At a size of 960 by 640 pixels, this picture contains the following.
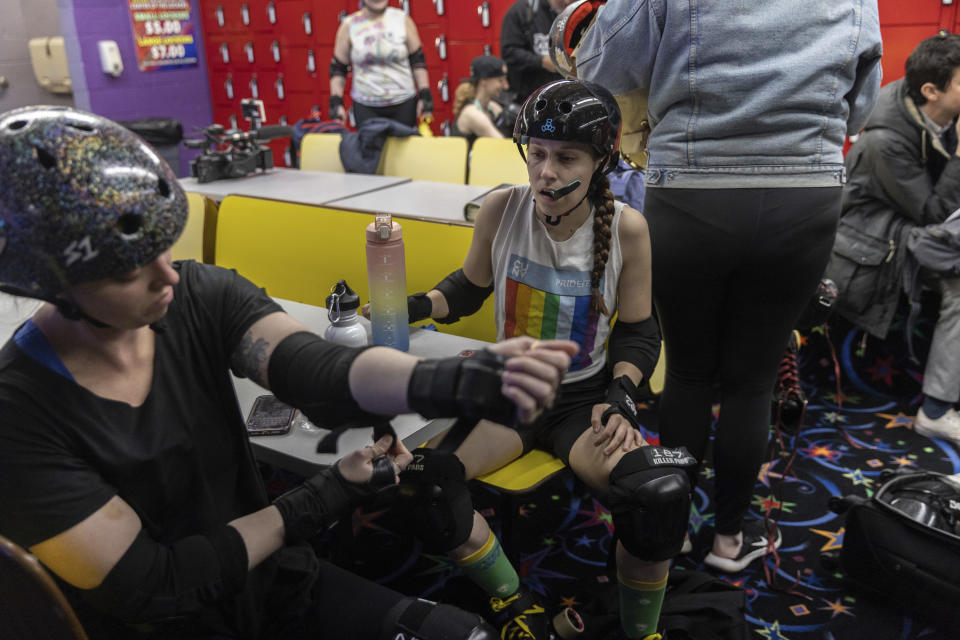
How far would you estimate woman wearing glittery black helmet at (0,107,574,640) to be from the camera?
2.35ft

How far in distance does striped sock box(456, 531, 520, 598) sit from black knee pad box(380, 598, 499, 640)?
1.22 feet

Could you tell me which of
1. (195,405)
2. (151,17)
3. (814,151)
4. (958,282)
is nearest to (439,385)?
(195,405)

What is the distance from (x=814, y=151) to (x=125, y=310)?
135 cm

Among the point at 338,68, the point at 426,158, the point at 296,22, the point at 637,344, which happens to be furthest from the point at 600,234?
the point at 296,22

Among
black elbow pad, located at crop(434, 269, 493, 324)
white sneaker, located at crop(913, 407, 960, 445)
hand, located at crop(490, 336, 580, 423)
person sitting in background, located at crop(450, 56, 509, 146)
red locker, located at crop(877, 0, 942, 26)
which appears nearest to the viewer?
hand, located at crop(490, 336, 580, 423)

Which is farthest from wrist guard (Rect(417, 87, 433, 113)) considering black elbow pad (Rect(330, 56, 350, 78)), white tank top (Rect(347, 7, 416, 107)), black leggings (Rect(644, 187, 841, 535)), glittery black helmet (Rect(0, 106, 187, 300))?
glittery black helmet (Rect(0, 106, 187, 300))

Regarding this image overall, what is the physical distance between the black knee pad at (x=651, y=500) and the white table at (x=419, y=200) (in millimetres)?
1276

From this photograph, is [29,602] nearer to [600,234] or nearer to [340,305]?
[340,305]

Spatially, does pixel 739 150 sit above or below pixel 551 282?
above

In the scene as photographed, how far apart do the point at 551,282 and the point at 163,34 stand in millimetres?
7264

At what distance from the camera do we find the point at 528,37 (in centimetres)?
390

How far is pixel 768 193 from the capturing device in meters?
1.48

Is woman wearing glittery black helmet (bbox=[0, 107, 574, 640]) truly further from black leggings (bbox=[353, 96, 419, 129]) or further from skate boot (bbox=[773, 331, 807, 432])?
black leggings (bbox=[353, 96, 419, 129])

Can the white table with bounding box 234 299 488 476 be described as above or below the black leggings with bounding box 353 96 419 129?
below
